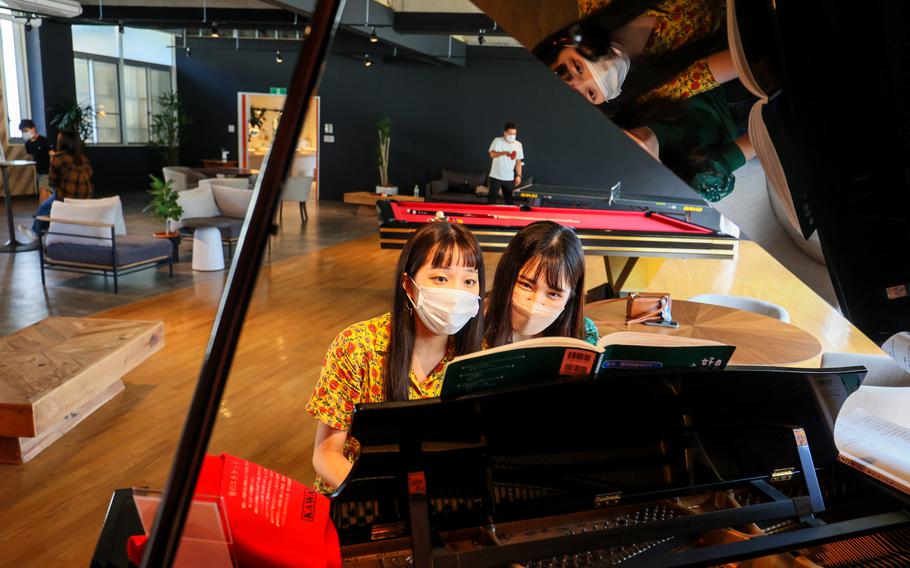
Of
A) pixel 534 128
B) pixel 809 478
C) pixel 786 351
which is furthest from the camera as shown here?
pixel 534 128

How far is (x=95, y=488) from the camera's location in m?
3.08

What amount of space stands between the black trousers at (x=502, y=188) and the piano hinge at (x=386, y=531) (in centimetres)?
994

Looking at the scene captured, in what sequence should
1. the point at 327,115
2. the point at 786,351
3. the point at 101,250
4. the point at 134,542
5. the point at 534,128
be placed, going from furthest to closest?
the point at 327,115 → the point at 534,128 → the point at 101,250 → the point at 786,351 → the point at 134,542

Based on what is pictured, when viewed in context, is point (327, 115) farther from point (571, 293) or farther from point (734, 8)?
point (734, 8)

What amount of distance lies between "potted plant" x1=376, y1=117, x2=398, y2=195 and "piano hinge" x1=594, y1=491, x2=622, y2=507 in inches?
472

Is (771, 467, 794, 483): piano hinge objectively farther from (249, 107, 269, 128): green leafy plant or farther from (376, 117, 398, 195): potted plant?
(249, 107, 269, 128): green leafy plant

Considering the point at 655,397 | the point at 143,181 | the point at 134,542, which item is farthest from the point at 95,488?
the point at 143,181

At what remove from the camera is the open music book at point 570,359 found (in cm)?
137

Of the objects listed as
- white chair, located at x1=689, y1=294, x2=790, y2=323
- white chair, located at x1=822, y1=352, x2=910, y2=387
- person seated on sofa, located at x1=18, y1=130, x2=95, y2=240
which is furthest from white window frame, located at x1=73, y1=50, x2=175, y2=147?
white chair, located at x1=822, y1=352, x2=910, y2=387

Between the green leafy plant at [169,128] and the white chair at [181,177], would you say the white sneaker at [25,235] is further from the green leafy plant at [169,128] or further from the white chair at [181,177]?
the green leafy plant at [169,128]

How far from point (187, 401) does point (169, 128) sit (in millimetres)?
11943

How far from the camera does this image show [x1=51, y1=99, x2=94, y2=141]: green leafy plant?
12.1 metres

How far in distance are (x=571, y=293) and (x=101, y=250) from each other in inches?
214

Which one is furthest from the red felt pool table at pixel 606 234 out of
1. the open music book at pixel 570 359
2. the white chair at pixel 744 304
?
the open music book at pixel 570 359
